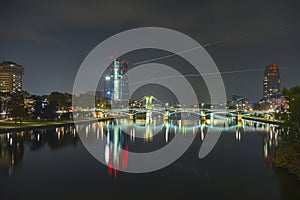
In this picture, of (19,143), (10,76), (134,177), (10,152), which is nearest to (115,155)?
(134,177)

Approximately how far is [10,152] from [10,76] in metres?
83.5

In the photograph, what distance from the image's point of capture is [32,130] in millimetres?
26328

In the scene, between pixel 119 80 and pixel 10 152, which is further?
pixel 119 80

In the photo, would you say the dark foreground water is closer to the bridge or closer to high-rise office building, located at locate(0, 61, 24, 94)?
the bridge

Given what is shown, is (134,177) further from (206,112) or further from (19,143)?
(206,112)

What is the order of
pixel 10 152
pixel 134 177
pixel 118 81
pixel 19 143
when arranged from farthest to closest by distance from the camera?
pixel 118 81, pixel 19 143, pixel 10 152, pixel 134 177

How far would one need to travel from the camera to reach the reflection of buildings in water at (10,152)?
13.2 metres

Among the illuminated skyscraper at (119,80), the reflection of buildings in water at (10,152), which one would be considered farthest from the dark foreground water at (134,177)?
the illuminated skyscraper at (119,80)

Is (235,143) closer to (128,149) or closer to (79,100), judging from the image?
(128,149)

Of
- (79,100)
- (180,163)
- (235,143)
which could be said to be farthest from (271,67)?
(180,163)

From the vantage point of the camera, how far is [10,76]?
90.1 m

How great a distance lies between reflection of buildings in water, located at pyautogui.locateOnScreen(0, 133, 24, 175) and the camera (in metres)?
13.2

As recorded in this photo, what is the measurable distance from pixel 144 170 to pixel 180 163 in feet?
8.16

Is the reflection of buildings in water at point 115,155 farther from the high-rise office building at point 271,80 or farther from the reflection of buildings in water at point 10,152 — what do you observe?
the high-rise office building at point 271,80
